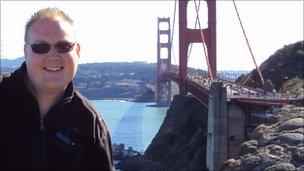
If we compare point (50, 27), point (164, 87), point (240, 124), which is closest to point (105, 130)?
point (50, 27)

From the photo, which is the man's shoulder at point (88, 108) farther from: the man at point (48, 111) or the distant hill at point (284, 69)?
the distant hill at point (284, 69)

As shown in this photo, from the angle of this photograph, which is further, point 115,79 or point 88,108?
point 115,79

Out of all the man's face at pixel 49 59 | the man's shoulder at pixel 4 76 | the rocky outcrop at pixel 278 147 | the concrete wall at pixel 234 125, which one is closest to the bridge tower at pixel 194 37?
the concrete wall at pixel 234 125

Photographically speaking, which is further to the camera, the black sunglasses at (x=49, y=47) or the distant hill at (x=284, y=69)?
the distant hill at (x=284, y=69)

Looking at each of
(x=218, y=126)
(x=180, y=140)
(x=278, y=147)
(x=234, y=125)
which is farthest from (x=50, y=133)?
(x=180, y=140)

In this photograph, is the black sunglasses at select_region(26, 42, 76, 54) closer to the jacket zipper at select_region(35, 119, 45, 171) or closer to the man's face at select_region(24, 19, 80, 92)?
the man's face at select_region(24, 19, 80, 92)

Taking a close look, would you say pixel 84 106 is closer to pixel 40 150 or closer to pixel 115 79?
pixel 40 150

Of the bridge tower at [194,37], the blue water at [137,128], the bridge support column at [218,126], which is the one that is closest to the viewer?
the bridge support column at [218,126]
